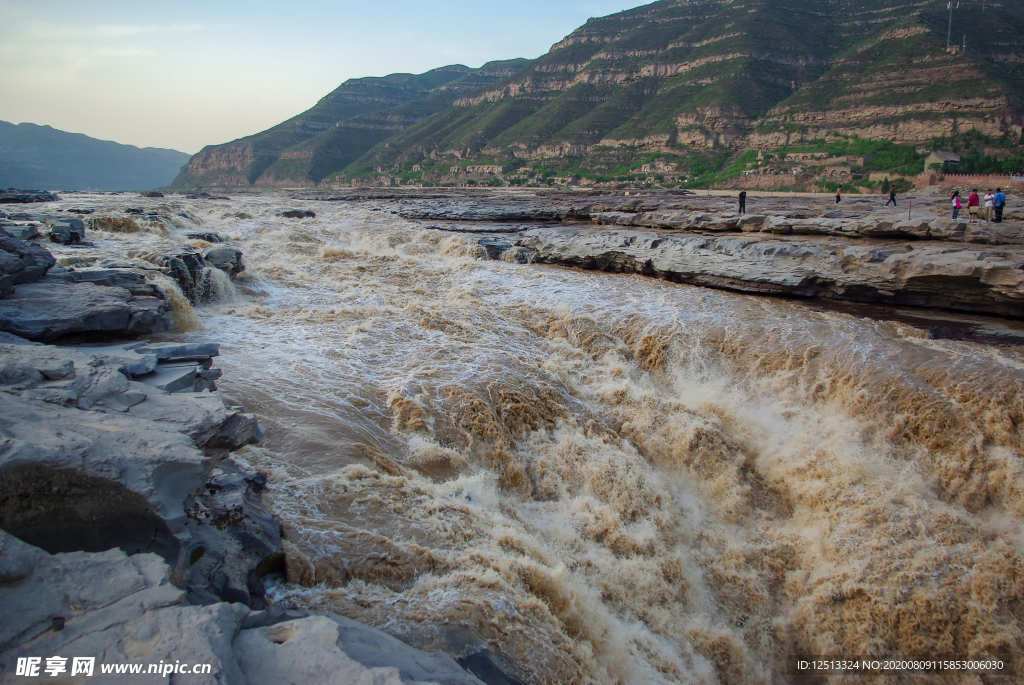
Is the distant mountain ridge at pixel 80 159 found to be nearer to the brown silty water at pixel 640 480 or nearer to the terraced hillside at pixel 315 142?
the terraced hillside at pixel 315 142

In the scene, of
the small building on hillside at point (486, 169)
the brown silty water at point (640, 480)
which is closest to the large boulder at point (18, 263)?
the brown silty water at point (640, 480)

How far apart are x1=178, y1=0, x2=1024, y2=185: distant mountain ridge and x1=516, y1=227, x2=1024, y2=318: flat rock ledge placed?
3693cm

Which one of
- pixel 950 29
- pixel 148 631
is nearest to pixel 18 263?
pixel 148 631

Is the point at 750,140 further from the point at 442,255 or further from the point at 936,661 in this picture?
the point at 936,661

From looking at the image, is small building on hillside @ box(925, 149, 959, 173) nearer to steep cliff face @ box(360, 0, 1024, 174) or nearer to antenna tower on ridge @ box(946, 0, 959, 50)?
steep cliff face @ box(360, 0, 1024, 174)

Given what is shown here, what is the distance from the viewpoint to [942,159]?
31.3 m

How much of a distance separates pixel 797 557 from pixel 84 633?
607 centimetres

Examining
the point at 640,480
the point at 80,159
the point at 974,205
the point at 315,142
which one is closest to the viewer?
the point at 640,480

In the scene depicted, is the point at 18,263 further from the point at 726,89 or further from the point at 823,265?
the point at 726,89

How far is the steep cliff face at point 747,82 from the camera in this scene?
133 feet

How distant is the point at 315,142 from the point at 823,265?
300 ft

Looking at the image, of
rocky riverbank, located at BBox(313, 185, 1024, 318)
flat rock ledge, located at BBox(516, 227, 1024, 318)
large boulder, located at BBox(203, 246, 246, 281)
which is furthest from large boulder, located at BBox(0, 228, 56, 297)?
flat rock ledge, located at BBox(516, 227, 1024, 318)

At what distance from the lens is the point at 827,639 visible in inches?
192

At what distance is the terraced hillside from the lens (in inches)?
3273
